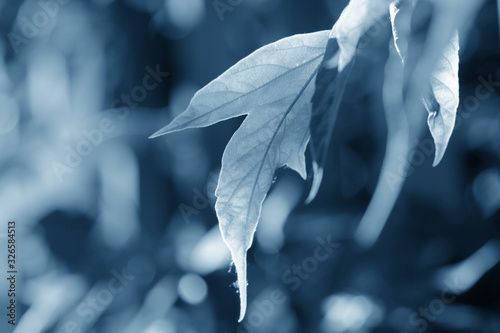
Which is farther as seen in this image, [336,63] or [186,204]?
[186,204]

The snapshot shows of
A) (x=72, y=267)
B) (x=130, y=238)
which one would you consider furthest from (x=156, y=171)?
(x=72, y=267)

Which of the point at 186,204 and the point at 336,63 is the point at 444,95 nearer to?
the point at 336,63

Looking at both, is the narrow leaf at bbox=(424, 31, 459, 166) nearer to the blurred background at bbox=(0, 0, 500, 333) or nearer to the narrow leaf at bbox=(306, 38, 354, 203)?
the narrow leaf at bbox=(306, 38, 354, 203)

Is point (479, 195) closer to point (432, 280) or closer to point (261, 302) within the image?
point (432, 280)

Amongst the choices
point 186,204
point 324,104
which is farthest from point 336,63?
point 186,204

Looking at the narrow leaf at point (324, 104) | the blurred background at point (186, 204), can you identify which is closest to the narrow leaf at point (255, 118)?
the narrow leaf at point (324, 104)

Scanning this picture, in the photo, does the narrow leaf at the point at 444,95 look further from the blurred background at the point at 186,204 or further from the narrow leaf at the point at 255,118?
the blurred background at the point at 186,204

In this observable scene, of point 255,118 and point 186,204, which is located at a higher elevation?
point 255,118
